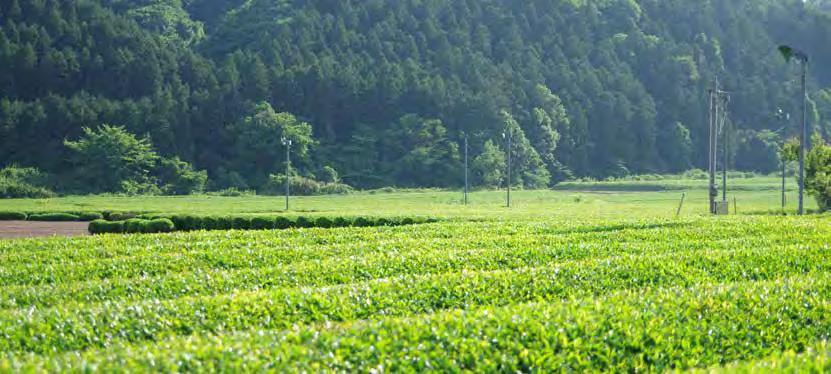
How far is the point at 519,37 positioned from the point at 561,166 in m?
25.8

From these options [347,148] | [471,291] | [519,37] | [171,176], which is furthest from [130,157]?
[471,291]

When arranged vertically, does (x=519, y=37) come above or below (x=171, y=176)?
above

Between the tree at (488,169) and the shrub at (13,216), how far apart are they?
5661cm

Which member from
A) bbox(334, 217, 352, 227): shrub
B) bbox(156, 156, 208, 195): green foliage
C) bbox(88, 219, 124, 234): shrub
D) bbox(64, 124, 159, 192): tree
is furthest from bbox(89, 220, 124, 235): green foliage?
bbox(156, 156, 208, 195): green foliage

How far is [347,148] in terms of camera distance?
96.8 metres

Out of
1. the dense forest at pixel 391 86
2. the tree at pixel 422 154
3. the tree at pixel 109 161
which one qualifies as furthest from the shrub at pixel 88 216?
the tree at pixel 422 154

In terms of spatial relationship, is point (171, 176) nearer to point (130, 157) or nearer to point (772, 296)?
point (130, 157)

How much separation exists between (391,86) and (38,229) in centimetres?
7145

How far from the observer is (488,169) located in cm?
9412

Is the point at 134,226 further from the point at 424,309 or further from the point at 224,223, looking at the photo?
the point at 424,309

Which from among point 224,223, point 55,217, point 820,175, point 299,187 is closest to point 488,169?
point 299,187

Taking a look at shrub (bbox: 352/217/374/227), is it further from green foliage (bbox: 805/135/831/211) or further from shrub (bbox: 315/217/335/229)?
green foliage (bbox: 805/135/831/211)

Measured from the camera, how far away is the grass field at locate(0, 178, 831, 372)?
319 inches

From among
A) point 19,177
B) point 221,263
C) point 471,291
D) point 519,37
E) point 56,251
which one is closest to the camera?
point 471,291
